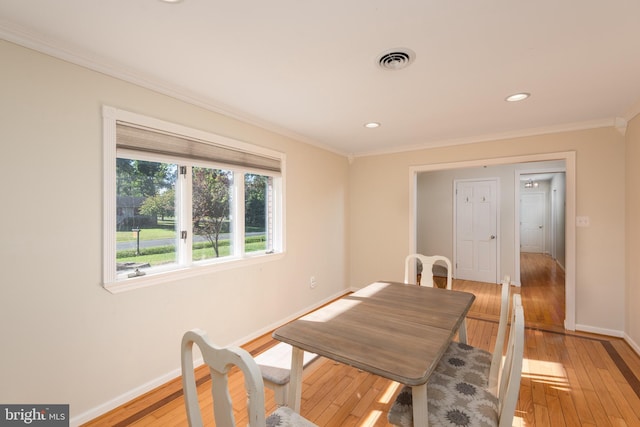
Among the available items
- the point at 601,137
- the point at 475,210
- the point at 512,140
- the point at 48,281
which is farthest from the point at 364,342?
the point at 475,210

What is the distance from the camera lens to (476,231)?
17.1ft

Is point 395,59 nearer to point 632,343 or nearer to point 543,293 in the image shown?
point 632,343

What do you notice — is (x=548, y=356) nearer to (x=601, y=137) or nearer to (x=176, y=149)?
(x=601, y=137)

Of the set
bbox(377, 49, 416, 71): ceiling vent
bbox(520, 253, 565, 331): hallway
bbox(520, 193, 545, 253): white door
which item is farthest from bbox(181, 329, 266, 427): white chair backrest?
bbox(520, 193, 545, 253): white door

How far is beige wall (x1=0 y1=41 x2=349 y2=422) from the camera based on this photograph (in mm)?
1502

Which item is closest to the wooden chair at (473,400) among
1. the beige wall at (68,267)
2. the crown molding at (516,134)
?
the beige wall at (68,267)

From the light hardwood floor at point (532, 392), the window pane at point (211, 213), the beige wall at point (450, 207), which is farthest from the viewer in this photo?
the beige wall at point (450, 207)

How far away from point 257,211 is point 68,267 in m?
1.65

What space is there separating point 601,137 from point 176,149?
4.22 m

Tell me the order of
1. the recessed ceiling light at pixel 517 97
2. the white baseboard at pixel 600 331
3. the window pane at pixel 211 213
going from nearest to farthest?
the recessed ceiling light at pixel 517 97, the window pane at pixel 211 213, the white baseboard at pixel 600 331

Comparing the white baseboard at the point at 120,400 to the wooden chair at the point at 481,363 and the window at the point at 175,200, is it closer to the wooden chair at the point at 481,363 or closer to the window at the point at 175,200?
the window at the point at 175,200

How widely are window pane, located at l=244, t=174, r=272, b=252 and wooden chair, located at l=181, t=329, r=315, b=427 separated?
2.01 meters

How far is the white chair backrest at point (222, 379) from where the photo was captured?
71cm

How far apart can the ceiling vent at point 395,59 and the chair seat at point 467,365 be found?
6.07 feet
